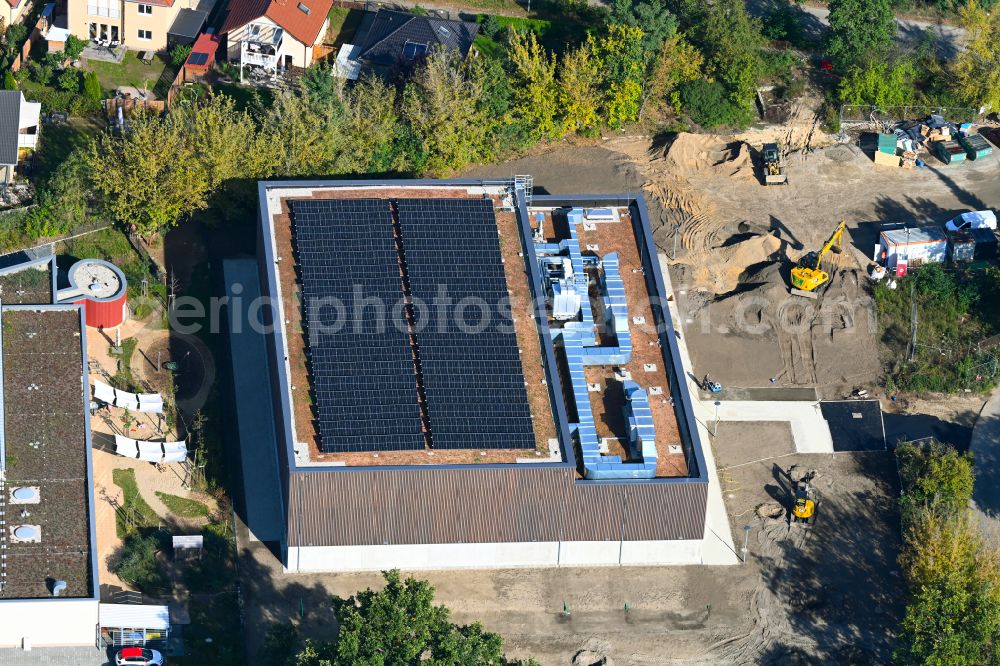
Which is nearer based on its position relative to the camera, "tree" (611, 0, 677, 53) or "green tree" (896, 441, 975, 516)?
"green tree" (896, 441, 975, 516)

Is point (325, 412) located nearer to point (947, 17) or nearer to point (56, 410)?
point (56, 410)

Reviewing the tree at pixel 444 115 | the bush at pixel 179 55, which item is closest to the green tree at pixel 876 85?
the tree at pixel 444 115

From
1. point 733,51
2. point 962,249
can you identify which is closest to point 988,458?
point 962,249

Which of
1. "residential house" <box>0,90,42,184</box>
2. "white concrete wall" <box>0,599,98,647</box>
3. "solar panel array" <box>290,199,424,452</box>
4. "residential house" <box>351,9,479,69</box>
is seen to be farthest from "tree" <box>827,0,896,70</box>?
"white concrete wall" <box>0,599,98,647</box>

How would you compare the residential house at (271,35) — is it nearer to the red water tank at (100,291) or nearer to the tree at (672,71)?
the red water tank at (100,291)

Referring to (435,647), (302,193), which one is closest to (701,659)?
(435,647)

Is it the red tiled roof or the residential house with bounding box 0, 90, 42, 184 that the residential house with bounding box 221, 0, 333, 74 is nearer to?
the red tiled roof
